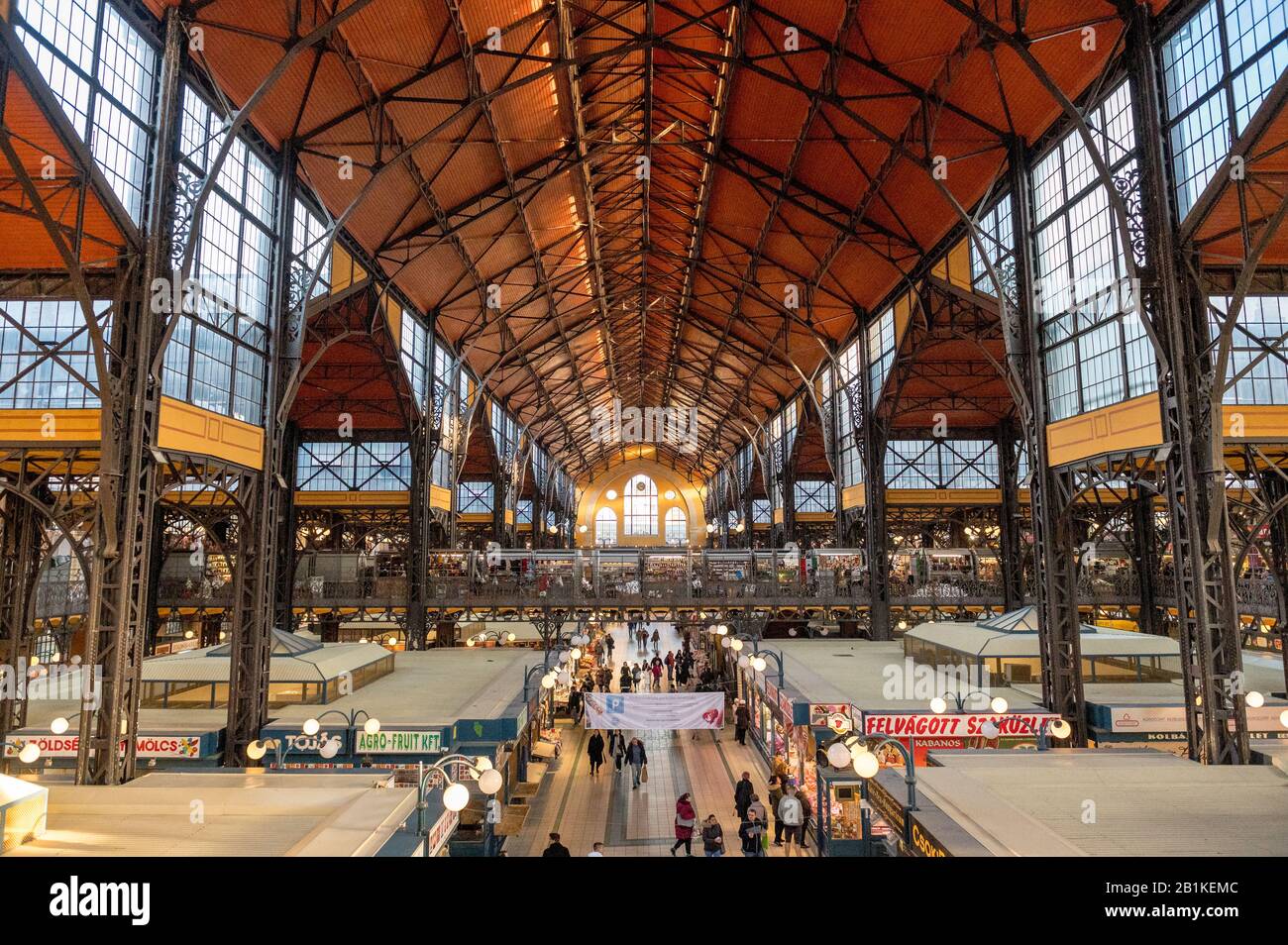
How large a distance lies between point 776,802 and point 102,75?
18.7 m

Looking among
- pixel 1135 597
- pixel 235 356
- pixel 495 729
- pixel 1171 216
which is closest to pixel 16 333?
pixel 235 356

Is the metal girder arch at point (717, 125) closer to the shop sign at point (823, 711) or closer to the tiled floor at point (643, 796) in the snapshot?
the shop sign at point (823, 711)

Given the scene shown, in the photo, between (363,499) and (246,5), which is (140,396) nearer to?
(246,5)

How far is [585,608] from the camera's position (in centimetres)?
2978

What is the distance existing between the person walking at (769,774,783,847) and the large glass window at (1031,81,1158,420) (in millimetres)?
10630

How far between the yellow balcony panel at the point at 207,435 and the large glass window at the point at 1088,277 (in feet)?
57.1

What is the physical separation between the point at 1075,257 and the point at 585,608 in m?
20.3

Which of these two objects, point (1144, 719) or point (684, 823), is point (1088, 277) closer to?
point (1144, 719)

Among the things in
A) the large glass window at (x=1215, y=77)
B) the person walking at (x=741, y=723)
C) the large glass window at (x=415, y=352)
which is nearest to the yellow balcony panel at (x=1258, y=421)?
the large glass window at (x=1215, y=77)

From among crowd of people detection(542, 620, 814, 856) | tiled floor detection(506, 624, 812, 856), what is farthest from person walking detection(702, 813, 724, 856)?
tiled floor detection(506, 624, 812, 856)

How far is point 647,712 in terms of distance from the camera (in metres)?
18.2

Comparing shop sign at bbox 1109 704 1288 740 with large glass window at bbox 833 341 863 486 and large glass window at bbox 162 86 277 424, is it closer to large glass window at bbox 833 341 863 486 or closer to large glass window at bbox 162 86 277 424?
large glass window at bbox 833 341 863 486

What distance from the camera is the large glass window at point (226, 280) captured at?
48.6ft

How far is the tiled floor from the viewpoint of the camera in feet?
52.2
